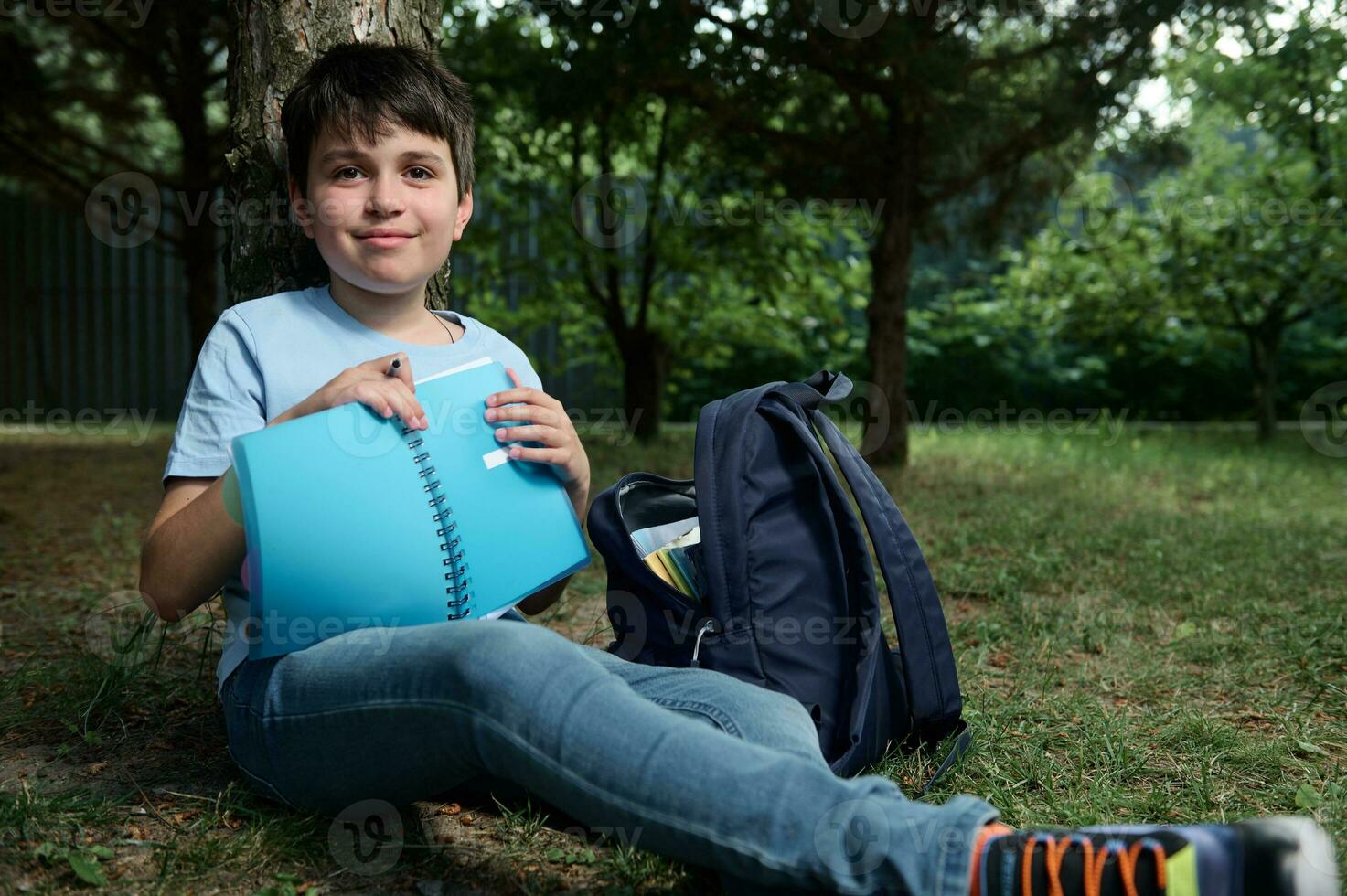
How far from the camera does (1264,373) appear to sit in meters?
7.60

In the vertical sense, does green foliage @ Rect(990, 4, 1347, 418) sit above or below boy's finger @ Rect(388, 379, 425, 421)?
above

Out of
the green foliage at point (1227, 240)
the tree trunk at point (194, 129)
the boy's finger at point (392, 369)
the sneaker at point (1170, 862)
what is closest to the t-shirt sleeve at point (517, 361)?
the boy's finger at point (392, 369)

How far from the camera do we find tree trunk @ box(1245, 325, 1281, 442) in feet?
24.4

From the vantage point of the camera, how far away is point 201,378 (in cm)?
146

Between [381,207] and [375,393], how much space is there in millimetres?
304

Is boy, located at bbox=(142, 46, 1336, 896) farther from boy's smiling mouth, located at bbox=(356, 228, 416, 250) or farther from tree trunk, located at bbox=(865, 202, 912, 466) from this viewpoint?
tree trunk, located at bbox=(865, 202, 912, 466)

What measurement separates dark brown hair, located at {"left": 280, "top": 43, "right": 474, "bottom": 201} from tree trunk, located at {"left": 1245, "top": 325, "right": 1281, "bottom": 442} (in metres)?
7.32

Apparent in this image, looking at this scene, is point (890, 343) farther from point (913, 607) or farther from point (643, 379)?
point (913, 607)

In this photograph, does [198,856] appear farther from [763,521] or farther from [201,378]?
[763,521]

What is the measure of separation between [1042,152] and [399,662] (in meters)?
5.53

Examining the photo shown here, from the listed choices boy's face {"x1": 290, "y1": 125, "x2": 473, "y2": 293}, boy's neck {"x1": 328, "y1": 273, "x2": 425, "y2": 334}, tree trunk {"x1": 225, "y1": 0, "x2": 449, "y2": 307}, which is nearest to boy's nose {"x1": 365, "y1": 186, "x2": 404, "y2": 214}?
boy's face {"x1": 290, "y1": 125, "x2": 473, "y2": 293}

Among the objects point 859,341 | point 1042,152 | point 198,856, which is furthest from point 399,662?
point 859,341

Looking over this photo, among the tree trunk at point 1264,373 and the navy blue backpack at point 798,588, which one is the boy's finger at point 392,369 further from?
the tree trunk at point 1264,373

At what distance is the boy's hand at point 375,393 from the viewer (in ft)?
4.49
